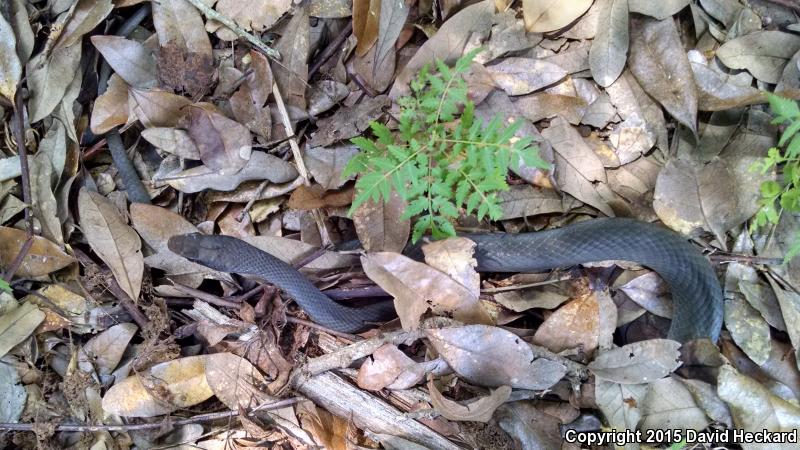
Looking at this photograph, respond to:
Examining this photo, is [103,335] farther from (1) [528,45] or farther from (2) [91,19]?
(1) [528,45]

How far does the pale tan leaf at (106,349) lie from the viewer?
3.77 meters

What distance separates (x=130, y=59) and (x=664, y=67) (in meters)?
3.41

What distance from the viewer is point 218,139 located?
3.79 metres

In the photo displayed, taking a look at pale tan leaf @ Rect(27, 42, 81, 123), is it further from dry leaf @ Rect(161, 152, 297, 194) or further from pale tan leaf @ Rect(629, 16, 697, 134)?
pale tan leaf @ Rect(629, 16, 697, 134)

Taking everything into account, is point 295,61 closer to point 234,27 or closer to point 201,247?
point 234,27

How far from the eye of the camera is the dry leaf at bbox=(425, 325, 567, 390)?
327 centimetres

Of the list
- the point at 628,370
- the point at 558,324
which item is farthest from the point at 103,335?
the point at 628,370

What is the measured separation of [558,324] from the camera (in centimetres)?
347

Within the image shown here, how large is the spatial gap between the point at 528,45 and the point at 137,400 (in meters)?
3.28

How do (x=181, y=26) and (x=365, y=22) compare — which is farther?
(x=181, y=26)

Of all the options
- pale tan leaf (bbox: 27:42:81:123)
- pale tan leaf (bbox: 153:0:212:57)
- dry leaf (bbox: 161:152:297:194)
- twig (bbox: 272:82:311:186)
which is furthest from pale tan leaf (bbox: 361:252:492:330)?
pale tan leaf (bbox: 27:42:81:123)

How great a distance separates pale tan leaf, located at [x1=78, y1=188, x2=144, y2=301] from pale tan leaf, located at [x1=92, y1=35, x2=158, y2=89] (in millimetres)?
816

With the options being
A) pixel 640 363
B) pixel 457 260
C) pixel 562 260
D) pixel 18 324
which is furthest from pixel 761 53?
pixel 18 324

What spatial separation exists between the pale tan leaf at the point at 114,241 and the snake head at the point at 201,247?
0.81ft
